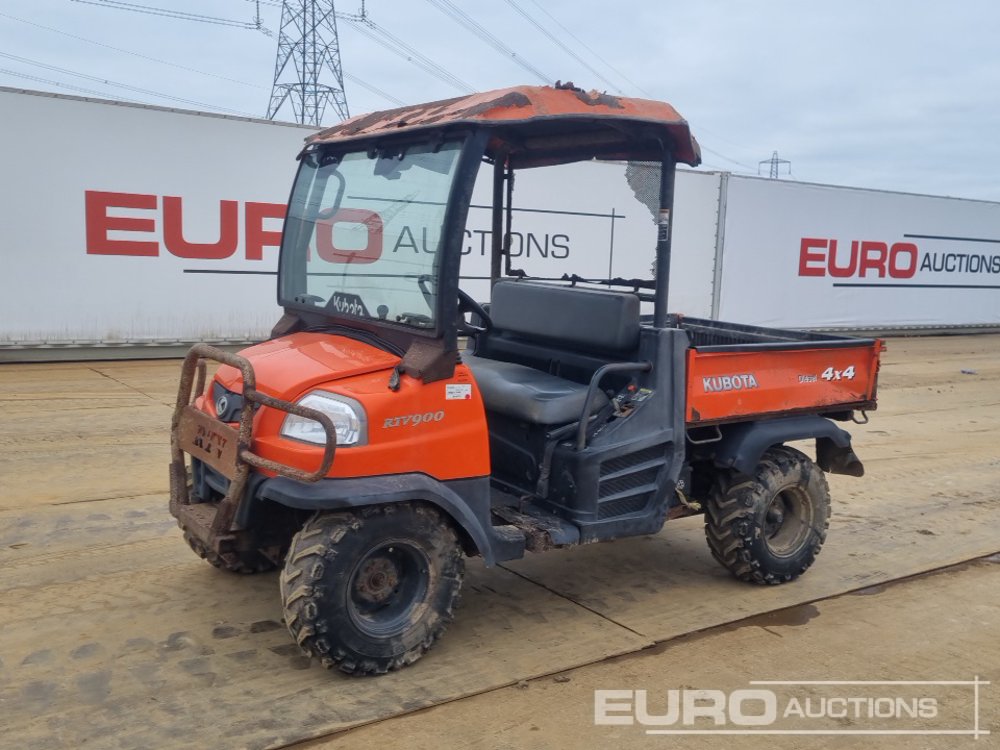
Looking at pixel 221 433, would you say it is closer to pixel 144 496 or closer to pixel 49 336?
pixel 144 496

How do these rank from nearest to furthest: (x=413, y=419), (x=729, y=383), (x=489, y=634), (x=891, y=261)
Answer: (x=413, y=419)
(x=489, y=634)
(x=729, y=383)
(x=891, y=261)

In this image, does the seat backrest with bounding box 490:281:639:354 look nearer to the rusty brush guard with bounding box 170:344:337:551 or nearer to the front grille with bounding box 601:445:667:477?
the front grille with bounding box 601:445:667:477

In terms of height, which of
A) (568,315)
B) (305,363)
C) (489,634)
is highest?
(568,315)

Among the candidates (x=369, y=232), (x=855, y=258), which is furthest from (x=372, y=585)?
(x=855, y=258)

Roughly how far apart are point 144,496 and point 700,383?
3633mm

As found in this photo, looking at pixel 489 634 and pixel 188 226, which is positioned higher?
pixel 188 226

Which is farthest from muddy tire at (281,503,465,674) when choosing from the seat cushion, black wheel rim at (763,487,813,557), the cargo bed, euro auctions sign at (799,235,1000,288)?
euro auctions sign at (799,235,1000,288)

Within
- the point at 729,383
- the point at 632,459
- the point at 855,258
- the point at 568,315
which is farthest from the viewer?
the point at 855,258

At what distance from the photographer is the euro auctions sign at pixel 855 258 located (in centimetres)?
1603

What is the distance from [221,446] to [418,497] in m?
0.85

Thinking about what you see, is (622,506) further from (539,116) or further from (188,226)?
(188,226)

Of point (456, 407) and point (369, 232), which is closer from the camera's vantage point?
point (456, 407)

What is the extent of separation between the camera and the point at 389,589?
373 centimetres

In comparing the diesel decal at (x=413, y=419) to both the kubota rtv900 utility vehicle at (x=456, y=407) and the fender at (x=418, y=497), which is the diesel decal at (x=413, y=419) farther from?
the fender at (x=418, y=497)
